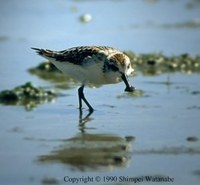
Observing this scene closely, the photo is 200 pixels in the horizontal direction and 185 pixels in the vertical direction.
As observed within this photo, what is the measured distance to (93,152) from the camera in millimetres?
7344

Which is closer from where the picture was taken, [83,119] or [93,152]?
[93,152]

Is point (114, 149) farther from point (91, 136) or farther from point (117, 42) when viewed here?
point (117, 42)

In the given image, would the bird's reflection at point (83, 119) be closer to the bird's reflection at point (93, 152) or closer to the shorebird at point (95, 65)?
the shorebird at point (95, 65)

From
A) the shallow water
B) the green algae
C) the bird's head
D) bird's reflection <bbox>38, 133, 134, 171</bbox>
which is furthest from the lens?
the green algae

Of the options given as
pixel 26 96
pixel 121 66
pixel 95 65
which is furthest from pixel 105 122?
A: pixel 26 96

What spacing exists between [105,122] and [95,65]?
1065 mm

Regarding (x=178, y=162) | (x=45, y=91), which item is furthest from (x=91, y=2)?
(x=178, y=162)

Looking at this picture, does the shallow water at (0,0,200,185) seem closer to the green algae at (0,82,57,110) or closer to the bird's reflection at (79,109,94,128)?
the bird's reflection at (79,109,94,128)

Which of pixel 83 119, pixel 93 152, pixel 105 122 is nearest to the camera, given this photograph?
pixel 93 152

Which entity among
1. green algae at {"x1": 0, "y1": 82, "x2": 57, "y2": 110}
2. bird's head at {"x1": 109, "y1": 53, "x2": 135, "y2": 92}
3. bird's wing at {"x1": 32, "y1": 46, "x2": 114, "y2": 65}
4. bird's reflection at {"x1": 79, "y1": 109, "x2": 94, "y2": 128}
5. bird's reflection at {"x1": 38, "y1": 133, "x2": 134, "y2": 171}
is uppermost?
bird's wing at {"x1": 32, "y1": 46, "x2": 114, "y2": 65}

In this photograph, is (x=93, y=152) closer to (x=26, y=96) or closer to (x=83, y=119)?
(x=83, y=119)

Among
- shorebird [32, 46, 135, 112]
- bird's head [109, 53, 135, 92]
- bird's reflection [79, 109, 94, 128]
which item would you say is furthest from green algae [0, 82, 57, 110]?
bird's head [109, 53, 135, 92]

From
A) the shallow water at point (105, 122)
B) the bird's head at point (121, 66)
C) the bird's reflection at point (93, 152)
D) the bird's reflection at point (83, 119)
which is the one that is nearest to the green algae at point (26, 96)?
the shallow water at point (105, 122)

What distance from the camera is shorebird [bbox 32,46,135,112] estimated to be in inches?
367
